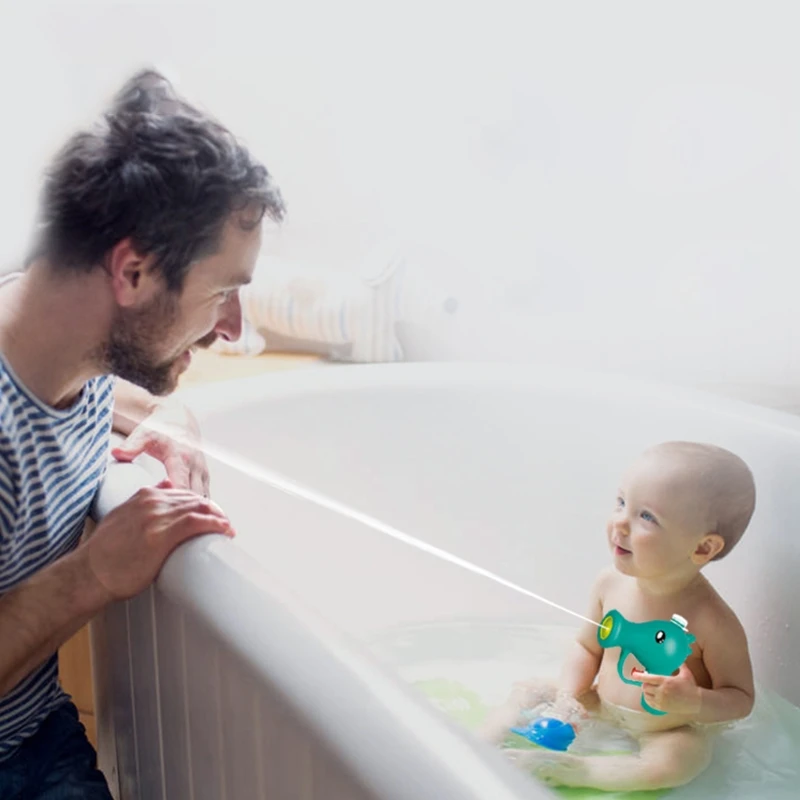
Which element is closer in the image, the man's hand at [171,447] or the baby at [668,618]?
the baby at [668,618]

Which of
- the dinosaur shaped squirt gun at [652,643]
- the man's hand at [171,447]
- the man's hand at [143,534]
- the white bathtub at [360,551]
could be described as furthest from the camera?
the man's hand at [171,447]

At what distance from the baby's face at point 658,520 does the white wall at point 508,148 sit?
0.10 metres

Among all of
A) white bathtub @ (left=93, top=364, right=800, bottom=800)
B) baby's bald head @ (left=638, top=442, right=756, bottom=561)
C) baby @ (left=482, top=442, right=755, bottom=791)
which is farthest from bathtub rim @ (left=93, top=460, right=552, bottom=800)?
baby's bald head @ (left=638, top=442, right=756, bottom=561)

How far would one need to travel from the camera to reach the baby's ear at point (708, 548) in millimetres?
901

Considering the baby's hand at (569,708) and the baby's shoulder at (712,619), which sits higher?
the baby's shoulder at (712,619)

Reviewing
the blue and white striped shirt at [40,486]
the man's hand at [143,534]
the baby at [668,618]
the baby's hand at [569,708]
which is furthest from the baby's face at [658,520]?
the blue and white striped shirt at [40,486]

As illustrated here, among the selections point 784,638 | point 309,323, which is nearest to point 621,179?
point 309,323

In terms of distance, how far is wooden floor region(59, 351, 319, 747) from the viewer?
109cm

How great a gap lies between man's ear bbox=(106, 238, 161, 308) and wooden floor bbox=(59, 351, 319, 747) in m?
0.26

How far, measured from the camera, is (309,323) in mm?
1004

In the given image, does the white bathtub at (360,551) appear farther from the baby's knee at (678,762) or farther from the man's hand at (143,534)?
the baby's knee at (678,762)

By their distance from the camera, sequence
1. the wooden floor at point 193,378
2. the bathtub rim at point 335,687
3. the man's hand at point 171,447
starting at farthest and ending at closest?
the wooden floor at point 193,378, the man's hand at point 171,447, the bathtub rim at point 335,687

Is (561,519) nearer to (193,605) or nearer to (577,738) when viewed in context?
(577,738)

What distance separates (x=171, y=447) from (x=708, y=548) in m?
0.48
